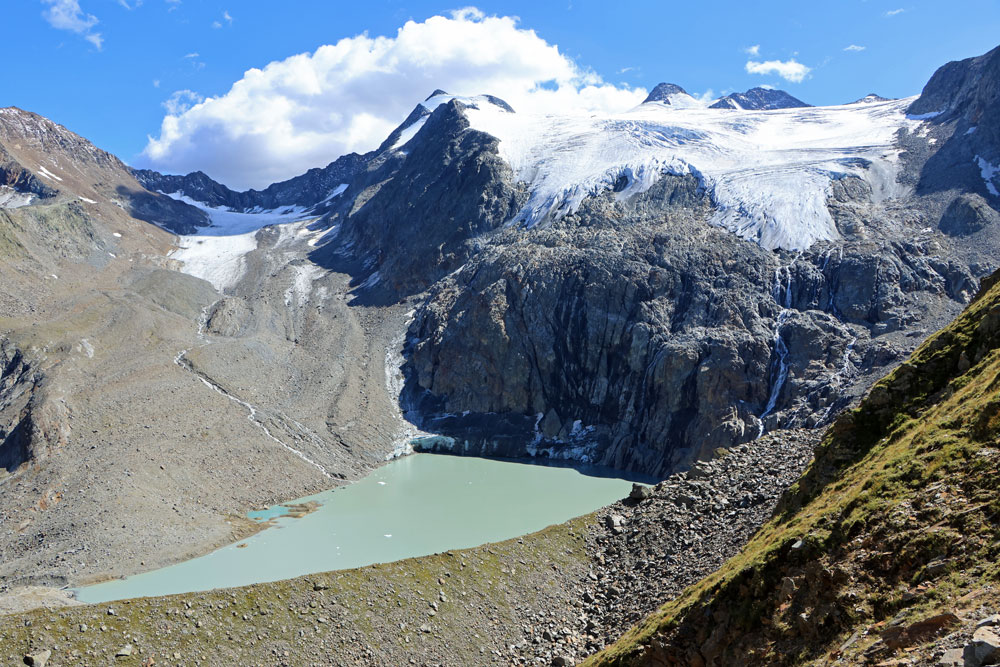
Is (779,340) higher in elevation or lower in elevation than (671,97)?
lower

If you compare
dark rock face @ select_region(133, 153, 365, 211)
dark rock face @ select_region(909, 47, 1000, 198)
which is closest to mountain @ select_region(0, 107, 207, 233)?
dark rock face @ select_region(133, 153, 365, 211)

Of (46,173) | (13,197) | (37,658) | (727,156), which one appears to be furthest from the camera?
(46,173)

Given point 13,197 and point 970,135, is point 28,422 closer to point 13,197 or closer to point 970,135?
point 13,197

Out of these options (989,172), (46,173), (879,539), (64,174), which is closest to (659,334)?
(989,172)

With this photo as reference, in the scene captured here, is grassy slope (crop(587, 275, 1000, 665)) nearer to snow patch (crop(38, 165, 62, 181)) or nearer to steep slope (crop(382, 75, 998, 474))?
steep slope (crop(382, 75, 998, 474))

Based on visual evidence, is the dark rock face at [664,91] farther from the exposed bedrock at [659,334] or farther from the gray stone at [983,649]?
the gray stone at [983,649]

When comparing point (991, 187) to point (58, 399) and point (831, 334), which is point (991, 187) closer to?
point (831, 334)

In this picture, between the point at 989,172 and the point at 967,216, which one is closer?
the point at 967,216

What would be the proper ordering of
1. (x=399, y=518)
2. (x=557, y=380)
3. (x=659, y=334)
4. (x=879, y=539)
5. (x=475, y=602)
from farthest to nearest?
(x=557, y=380) < (x=659, y=334) < (x=399, y=518) < (x=475, y=602) < (x=879, y=539)
